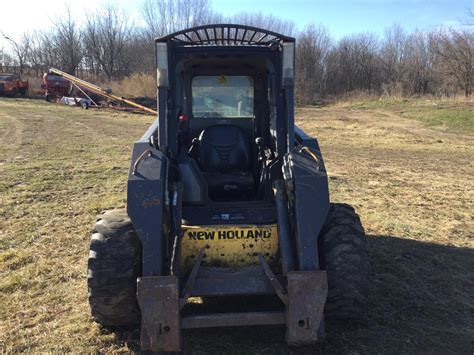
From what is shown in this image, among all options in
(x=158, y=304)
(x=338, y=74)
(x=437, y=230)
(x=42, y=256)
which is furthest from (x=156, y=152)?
(x=338, y=74)

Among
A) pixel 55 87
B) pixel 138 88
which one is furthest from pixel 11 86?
pixel 138 88

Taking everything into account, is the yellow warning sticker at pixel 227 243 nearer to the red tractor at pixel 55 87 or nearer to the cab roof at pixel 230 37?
the cab roof at pixel 230 37

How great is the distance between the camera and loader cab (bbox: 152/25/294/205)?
13.4 ft

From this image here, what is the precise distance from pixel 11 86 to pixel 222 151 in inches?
1314

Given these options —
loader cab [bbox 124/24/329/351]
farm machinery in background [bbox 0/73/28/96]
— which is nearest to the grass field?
loader cab [bbox 124/24/329/351]

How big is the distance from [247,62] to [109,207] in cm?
352

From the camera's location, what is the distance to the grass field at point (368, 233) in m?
3.55

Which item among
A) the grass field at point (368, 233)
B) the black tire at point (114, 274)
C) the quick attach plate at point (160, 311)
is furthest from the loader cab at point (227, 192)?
the grass field at point (368, 233)

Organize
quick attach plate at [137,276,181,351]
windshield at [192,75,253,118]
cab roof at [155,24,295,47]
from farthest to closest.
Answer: windshield at [192,75,253,118], cab roof at [155,24,295,47], quick attach plate at [137,276,181,351]

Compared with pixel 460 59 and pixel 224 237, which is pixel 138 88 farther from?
pixel 224 237

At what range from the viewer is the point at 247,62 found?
465 cm

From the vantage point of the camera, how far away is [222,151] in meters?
4.83

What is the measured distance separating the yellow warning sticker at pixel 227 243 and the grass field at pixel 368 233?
0.55 metres

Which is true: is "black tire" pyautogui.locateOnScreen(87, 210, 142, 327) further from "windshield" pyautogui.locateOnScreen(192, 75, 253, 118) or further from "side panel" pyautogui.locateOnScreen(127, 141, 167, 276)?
"windshield" pyautogui.locateOnScreen(192, 75, 253, 118)
